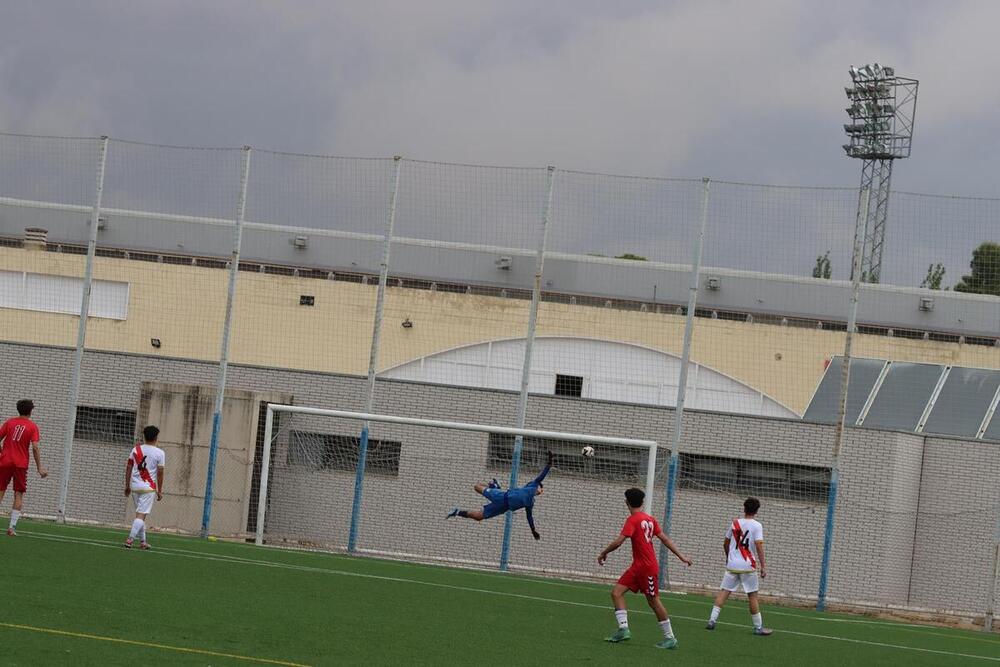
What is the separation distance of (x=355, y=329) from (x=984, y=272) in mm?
14852

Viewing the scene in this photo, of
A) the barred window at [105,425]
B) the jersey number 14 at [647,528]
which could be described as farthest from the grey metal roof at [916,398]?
the jersey number 14 at [647,528]

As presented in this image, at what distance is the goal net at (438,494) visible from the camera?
904 inches

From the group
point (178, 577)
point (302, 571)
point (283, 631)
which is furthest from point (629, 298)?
point (283, 631)

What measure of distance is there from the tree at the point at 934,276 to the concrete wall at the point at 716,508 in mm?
3200

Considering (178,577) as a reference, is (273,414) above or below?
above

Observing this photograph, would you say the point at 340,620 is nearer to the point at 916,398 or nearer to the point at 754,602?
the point at 754,602

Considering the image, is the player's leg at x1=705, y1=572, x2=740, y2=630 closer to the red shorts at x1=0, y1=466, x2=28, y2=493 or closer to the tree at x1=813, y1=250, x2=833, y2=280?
the tree at x1=813, y1=250, x2=833, y2=280

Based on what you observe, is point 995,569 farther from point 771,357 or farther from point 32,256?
point 32,256

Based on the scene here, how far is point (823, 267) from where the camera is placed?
22.1 metres

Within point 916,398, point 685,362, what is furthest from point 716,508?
point 916,398

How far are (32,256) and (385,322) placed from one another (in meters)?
8.41

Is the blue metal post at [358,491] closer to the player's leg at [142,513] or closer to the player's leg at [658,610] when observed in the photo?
the player's leg at [142,513]

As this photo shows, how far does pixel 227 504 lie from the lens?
24625mm

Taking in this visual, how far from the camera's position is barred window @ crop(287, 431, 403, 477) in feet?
78.4
